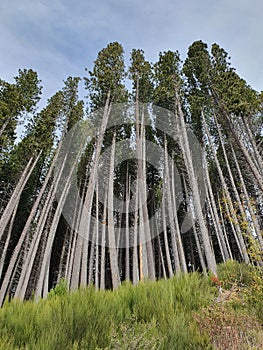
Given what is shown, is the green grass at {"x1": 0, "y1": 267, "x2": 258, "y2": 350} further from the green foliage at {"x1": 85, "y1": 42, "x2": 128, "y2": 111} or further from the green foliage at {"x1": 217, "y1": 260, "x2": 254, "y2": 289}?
the green foliage at {"x1": 85, "y1": 42, "x2": 128, "y2": 111}

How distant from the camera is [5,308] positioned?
3.00m

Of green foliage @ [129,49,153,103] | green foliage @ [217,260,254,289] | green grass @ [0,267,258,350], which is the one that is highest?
green foliage @ [129,49,153,103]

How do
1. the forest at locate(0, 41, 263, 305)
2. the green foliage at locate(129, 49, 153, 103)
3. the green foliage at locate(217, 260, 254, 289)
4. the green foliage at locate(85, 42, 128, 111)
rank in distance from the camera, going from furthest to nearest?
the green foliage at locate(129, 49, 153, 103) < the green foliage at locate(85, 42, 128, 111) < the forest at locate(0, 41, 263, 305) < the green foliage at locate(217, 260, 254, 289)

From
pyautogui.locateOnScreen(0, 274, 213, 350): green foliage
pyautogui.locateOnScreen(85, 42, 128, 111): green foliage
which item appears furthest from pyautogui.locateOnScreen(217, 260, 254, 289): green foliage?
pyautogui.locateOnScreen(85, 42, 128, 111): green foliage

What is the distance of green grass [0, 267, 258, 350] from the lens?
2.08 meters

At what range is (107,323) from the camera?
99.9 inches

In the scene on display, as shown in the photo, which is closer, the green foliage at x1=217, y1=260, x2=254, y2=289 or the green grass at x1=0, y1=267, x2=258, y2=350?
the green grass at x1=0, y1=267, x2=258, y2=350

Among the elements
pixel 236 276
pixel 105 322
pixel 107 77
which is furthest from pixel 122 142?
pixel 105 322

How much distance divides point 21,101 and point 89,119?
12.6 ft

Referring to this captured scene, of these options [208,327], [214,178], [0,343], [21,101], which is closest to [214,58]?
[214,178]

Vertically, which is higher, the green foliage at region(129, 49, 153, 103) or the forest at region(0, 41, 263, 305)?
the green foliage at region(129, 49, 153, 103)

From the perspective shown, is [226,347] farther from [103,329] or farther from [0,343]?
[0,343]

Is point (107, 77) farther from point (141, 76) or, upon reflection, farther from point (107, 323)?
point (107, 323)

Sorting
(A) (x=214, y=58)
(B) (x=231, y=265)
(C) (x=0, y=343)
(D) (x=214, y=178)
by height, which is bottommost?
(C) (x=0, y=343)
